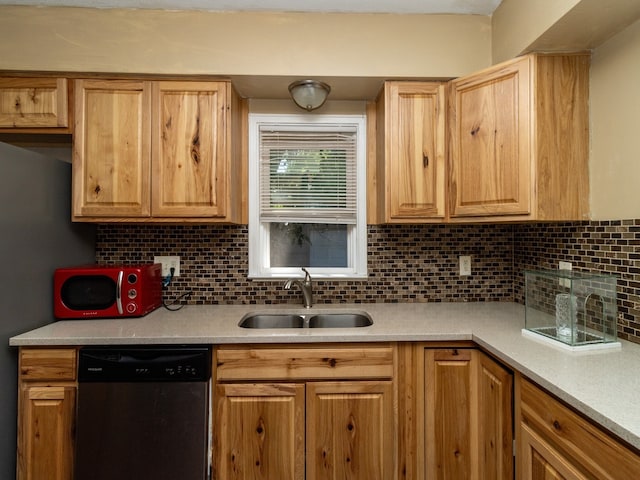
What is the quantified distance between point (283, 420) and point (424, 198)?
127 centimetres

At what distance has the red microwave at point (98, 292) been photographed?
5.65 feet

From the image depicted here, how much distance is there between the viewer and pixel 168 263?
210 cm

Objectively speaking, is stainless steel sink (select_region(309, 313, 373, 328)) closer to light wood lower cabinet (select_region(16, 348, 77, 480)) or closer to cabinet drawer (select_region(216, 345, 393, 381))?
cabinet drawer (select_region(216, 345, 393, 381))

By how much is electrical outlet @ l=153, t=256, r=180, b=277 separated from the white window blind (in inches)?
22.7

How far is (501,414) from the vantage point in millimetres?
1359

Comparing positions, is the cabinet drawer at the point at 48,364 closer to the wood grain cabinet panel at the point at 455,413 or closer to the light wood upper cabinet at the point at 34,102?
the light wood upper cabinet at the point at 34,102

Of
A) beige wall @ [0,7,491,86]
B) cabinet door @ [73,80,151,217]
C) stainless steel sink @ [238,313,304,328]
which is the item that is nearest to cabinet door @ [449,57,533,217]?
beige wall @ [0,7,491,86]

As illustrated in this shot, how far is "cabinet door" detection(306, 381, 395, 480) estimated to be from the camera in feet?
4.92

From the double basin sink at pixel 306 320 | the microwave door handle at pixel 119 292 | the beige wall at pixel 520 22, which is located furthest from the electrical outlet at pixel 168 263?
the beige wall at pixel 520 22

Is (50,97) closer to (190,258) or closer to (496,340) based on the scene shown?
(190,258)

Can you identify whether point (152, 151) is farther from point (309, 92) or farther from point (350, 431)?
point (350, 431)

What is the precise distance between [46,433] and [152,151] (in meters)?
1.35

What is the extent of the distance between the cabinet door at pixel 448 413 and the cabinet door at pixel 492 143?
0.72m

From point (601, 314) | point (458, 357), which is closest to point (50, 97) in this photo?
point (458, 357)
